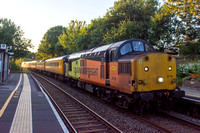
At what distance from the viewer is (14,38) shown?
46125 mm

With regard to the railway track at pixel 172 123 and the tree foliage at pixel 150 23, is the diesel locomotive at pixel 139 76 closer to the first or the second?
the railway track at pixel 172 123

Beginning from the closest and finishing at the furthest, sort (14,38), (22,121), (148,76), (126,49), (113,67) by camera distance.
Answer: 1. (22,121)
2. (148,76)
3. (126,49)
4. (113,67)
5. (14,38)

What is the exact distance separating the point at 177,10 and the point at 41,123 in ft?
54.8

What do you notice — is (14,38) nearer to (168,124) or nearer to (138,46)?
(138,46)

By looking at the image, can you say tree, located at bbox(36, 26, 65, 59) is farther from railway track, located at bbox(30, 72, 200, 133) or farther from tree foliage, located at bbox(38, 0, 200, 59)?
railway track, located at bbox(30, 72, 200, 133)

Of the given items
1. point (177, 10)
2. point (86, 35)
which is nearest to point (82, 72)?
point (177, 10)

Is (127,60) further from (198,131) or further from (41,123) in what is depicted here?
(41,123)

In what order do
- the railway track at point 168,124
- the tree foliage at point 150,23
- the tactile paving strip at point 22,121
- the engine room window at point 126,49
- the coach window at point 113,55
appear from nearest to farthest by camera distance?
the tactile paving strip at point 22,121 < the railway track at point 168,124 < the engine room window at point 126,49 < the coach window at point 113,55 < the tree foliage at point 150,23

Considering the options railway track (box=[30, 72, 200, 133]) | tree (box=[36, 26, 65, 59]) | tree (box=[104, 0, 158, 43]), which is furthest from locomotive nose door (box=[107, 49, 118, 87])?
tree (box=[36, 26, 65, 59])

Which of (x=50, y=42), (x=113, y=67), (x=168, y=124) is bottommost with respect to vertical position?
(x=168, y=124)

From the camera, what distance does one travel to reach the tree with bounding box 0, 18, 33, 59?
42.0 m

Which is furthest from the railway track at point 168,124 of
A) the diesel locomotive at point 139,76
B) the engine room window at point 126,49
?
the engine room window at point 126,49

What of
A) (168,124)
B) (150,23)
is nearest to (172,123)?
(168,124)

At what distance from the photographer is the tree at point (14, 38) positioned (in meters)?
42.0
